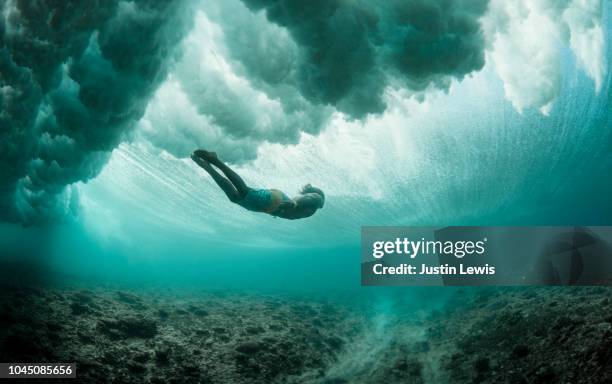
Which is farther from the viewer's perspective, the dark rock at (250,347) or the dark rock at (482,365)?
the dark rock at (250,347)

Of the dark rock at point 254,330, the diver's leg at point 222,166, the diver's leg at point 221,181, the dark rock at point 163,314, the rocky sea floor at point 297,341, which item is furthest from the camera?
the dark rock at point 163,314

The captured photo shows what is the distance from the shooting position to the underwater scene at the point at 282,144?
413 inches

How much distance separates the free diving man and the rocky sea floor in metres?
7.46

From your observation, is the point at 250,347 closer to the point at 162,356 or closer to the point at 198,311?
the point at 162,356

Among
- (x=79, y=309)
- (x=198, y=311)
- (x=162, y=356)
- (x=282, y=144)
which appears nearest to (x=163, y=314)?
(x=198, y=311)

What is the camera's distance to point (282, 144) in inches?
796

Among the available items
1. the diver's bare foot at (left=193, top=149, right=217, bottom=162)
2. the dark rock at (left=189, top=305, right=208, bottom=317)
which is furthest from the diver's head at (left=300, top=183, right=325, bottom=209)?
the dark rock at (left=189, top=305, right=208, bottom=317)

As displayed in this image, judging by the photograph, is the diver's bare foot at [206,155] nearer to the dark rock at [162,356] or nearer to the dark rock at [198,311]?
the dark rock at [162,356]

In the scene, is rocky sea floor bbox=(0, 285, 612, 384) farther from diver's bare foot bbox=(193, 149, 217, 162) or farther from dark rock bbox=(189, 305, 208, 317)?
diver's bare foot bbox=(193, 149, 217, 162)

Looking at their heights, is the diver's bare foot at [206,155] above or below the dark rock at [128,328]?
above

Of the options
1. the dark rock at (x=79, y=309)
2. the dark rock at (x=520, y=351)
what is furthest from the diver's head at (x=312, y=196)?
the dark rock at (x=79, y=309)

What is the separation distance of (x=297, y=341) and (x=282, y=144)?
11280mm

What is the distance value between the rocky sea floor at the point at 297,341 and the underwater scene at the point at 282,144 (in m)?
0.09

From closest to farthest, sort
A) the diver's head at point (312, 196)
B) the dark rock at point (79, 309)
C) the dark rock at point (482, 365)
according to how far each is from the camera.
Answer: the diver's head at point (312, 196)
the dark rock at point (482, 365)
the dark rock at point (79, 309)
